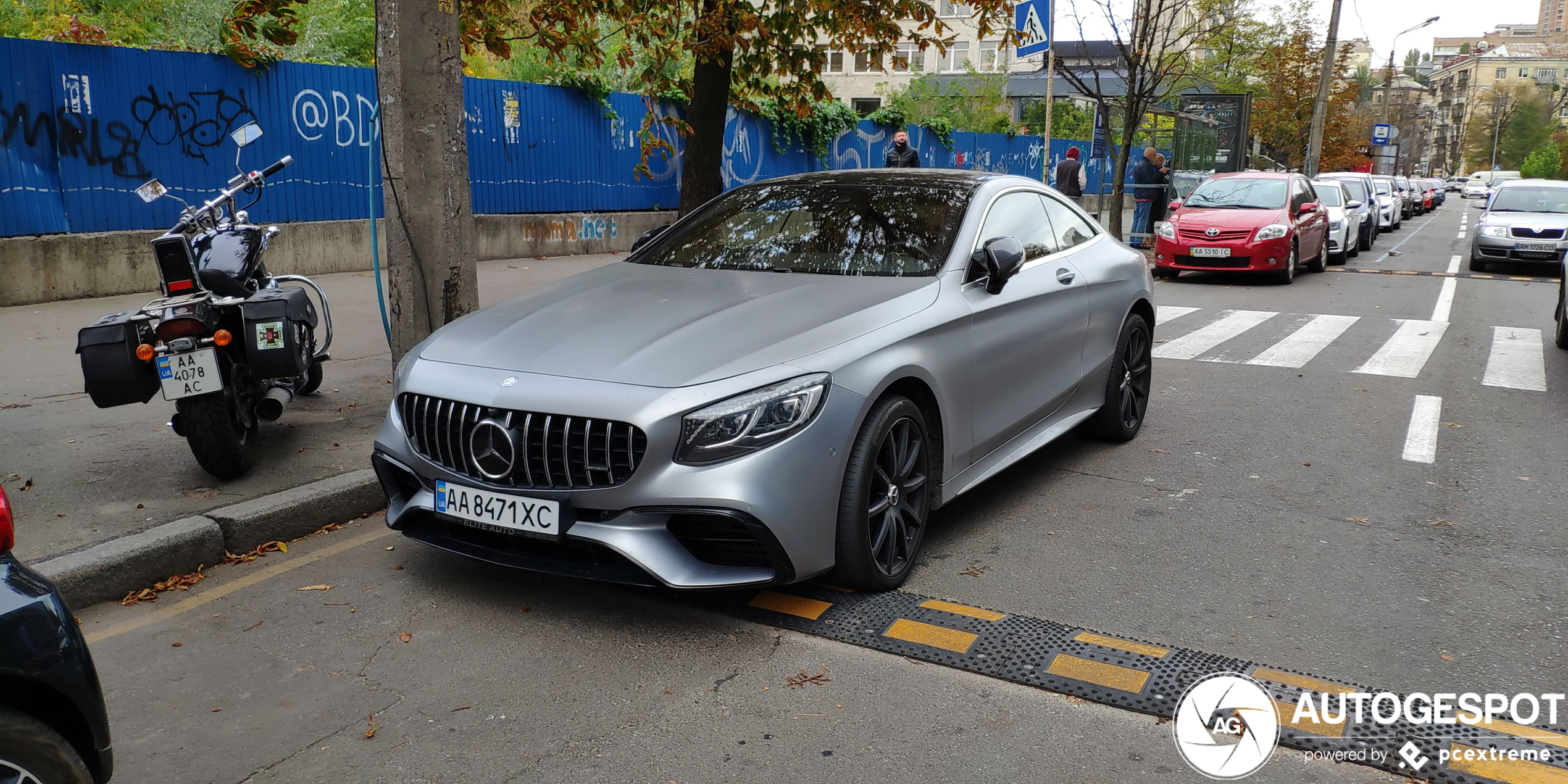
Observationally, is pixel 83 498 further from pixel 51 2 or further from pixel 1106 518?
pixel 51 2

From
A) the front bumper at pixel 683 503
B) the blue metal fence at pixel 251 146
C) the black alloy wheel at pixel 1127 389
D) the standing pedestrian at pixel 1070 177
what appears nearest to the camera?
the front bumper at pixel 683 503

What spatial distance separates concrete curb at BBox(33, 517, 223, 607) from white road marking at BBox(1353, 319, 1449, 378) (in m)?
7.99

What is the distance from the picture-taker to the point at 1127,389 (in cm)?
634

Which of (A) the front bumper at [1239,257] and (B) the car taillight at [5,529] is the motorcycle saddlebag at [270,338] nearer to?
(B) the car taillight at [5,529]

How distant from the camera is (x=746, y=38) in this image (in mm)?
8984

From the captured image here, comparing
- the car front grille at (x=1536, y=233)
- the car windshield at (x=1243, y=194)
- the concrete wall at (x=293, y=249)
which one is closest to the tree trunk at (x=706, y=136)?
the concrete wall at (x=293, y=249)

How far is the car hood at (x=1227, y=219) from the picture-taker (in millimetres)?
15414

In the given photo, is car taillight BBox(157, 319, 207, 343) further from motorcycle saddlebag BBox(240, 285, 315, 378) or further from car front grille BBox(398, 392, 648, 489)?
car front grille BBox(398, 392, 648, 489)

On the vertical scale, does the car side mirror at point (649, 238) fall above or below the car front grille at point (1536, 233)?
above

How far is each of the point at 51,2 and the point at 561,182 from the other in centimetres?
1034

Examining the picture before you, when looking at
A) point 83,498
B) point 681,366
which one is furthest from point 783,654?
point 83,498

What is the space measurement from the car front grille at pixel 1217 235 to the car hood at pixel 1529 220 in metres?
5.60

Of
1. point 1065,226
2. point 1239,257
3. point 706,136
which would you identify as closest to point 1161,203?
point 1239,257

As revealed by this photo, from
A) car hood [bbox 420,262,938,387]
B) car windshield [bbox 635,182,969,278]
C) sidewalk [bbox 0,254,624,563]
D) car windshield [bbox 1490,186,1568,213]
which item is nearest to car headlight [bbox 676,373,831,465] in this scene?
car hood [bbox 420,262,938,387]
